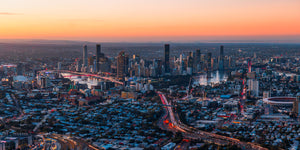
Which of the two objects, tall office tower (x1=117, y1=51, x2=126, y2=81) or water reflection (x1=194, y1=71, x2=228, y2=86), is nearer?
water reflection (x1=194, y1=71, x2=228, y2=86)

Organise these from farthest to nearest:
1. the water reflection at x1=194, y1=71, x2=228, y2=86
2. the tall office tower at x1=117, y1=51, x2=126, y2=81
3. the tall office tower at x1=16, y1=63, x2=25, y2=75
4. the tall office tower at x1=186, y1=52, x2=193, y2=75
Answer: the tall office tower at x1=186, y1=52, x2=193, y2=75 → the tall office tower at x1=117, y1=51, x2=126, y2=81 → the tall office tower at x1=16, y1=63, x2=25, y2=75 → the water reflection at x1=194, y1=71, x2=228, y2=86

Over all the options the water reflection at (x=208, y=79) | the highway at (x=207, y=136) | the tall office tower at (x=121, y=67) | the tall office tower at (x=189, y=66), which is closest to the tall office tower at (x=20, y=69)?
the tall office tower at (x=121, y=67)

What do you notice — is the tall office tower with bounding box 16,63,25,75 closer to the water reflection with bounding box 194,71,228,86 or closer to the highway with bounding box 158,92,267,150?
the water reflection with bounding box 194,71,228,86

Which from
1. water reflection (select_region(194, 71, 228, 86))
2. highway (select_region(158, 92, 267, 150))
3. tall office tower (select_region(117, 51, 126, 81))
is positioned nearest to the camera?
highway (select_region(158, 92, 267, 150))

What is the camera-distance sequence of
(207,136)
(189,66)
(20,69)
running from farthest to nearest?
1. (189,66)
2. (20,69)
3. (207,136)

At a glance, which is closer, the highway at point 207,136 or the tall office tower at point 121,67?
the highway at point 207,136

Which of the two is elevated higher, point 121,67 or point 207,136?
point 121,67

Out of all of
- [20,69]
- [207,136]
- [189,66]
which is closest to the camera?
[207,136]

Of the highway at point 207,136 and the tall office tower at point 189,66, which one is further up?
the tall office tower at point 189,66

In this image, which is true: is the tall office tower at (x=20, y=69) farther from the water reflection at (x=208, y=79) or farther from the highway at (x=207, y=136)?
the highway at (x=207, y=136)

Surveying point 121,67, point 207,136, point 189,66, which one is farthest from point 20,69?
point 207,136

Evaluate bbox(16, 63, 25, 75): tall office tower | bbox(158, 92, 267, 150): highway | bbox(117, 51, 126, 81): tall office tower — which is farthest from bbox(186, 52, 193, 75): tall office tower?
bbox(158, 92, 267, 150): highway

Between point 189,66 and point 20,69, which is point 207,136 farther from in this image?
point 189,66
